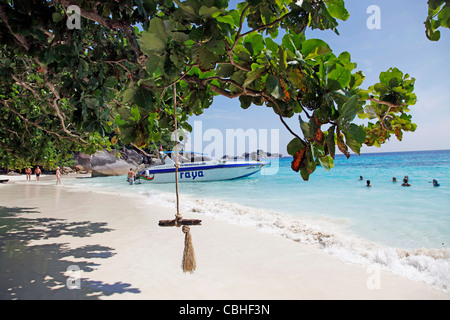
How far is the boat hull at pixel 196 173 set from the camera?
884 inches

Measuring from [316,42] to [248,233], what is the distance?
557cm


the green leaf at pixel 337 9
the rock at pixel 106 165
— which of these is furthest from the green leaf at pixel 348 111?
the rock at pixel 106 165

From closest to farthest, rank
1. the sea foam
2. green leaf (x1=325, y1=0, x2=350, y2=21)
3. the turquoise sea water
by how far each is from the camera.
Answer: green leaf (x1=325, y1=0, x2=350, y2=21), the sea foam, the turquoise sea water

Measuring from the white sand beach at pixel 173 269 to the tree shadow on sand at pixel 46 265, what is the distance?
12mm

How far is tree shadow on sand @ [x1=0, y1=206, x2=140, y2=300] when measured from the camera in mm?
3178

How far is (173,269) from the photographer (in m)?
4.00

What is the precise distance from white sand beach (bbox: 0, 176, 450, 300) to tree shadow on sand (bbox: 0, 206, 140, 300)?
0.01 m

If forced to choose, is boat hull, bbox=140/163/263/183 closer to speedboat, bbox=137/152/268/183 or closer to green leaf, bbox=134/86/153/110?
speedboat, bbox=137/152/268/183

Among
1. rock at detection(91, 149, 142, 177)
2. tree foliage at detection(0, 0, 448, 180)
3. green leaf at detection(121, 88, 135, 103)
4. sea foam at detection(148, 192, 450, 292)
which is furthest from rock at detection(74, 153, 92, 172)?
green leaf at detection(121, 88, 135, 103)

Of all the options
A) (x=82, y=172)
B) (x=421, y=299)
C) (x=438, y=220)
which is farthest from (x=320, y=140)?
(x=82, y=172)

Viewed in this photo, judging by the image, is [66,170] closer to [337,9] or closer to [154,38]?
[154,38]

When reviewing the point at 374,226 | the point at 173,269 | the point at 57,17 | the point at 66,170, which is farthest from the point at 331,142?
the point at 66,170
